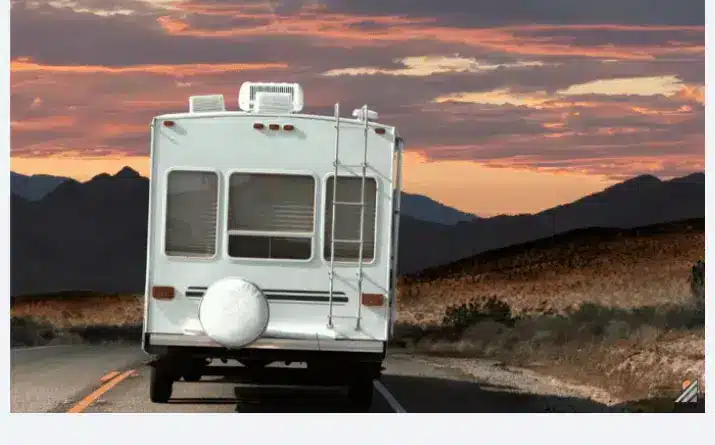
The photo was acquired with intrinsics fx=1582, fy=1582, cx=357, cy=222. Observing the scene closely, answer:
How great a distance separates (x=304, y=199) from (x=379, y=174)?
2.65 feet

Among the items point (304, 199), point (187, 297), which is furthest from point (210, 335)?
point (304, 199)

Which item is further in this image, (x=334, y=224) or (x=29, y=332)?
(x=29, y=332)

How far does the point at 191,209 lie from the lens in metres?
16.2

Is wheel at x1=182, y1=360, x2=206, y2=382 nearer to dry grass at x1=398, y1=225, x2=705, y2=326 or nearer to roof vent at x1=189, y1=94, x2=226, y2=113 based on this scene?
roof vent at x1=189, y1=94, x2=226, y2=113

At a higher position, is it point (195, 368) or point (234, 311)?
point (234, 311)

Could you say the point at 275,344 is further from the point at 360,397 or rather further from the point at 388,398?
the point at 388,398

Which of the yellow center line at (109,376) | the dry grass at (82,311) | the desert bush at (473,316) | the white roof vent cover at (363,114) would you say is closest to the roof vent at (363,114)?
the white roof vent cover at (363,114)

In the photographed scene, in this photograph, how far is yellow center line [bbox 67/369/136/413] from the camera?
17484 mm

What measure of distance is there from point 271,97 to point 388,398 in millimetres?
4656

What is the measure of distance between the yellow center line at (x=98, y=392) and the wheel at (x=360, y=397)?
2.97 metres

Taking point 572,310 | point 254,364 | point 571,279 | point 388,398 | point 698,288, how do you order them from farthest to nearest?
1. point 571,279
2. point 572,310
3. point 698,288
4. point 388,398
5. point 254,364

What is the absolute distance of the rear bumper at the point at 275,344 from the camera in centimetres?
1596

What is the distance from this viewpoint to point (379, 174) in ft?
53.0

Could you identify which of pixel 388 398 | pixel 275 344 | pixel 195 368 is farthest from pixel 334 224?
pixel 388 398
